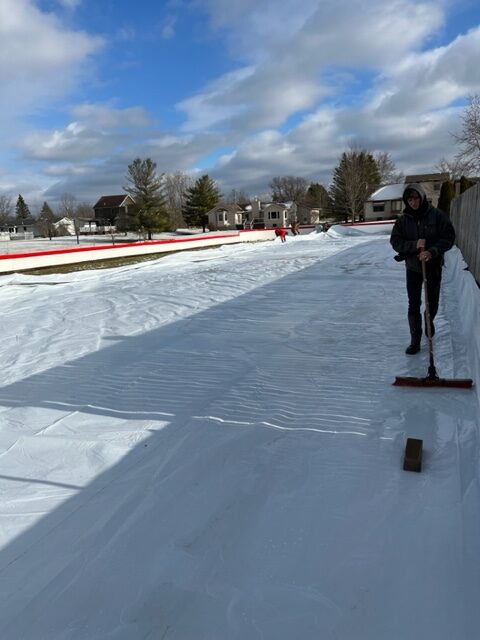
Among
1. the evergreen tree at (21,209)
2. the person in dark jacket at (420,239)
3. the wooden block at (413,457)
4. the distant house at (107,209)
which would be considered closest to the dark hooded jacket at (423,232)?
the person in dark jacket at (420,239)

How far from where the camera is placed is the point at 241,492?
274 cm

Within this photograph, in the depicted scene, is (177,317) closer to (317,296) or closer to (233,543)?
(317,296)

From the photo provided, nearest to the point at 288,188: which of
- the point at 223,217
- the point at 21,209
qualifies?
the point at 223,217

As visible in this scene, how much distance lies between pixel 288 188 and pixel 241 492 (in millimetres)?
102842

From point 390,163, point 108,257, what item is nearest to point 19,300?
point 108,257

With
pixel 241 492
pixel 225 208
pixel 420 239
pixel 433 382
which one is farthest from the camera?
pixel 225 208

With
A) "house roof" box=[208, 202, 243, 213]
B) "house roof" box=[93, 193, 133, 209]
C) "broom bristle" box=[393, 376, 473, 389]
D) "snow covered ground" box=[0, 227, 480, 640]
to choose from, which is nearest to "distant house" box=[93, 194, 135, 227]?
"house roof" box=[93, 193, 133, 209]

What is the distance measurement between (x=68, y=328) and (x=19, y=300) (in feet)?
14.7

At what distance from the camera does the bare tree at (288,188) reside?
99.6m

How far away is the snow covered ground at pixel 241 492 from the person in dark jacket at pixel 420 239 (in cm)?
74

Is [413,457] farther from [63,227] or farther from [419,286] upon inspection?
[63,227]

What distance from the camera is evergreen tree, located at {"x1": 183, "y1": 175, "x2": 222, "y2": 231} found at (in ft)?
222

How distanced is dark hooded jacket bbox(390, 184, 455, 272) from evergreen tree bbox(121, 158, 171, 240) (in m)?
48.2

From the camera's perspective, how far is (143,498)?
8.96 ft
